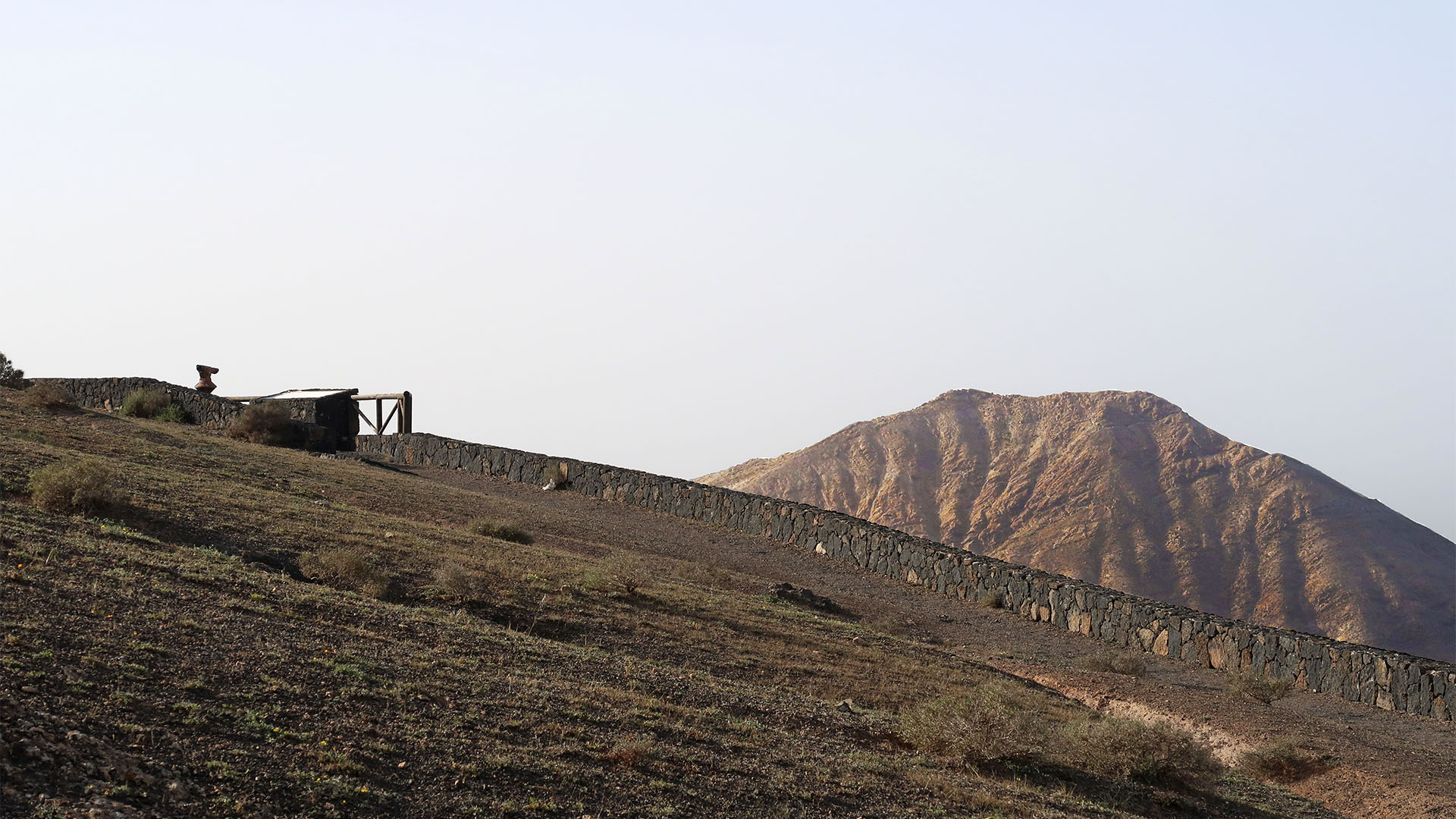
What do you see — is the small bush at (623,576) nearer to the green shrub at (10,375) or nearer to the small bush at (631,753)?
the small bush at (631,753)

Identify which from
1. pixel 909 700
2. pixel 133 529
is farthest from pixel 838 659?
pixel 133 529

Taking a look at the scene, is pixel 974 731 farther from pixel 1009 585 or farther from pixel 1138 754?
pixel 1009 585

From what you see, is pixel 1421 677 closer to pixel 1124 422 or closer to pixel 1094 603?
pixel 1094 603

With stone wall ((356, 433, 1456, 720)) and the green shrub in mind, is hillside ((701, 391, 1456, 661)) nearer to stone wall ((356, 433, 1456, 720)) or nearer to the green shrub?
stone wall ((356, 433, 1456, 720))

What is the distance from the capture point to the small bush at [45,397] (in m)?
22.2

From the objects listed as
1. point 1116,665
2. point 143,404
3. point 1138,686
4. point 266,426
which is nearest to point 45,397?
point 143,404

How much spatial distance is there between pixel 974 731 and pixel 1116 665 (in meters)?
8.08

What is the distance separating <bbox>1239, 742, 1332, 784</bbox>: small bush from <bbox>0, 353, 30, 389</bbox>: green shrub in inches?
1103

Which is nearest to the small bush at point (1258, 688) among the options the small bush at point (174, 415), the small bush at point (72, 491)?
the small bush at point (72, 491)

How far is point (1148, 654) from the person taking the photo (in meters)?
18.4

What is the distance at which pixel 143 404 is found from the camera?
2717cm

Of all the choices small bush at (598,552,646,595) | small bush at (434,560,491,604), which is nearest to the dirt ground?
small bush at (598,552,646,595)

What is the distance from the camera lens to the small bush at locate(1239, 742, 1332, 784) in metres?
12.4

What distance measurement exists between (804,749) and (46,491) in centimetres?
927
